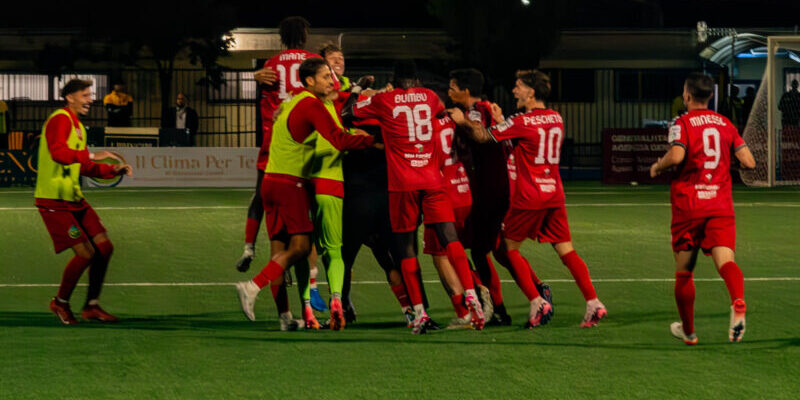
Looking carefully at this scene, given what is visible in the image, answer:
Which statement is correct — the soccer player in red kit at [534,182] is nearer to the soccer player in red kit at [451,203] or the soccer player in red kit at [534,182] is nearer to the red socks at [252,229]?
the soccer player in red kit at [451,203]

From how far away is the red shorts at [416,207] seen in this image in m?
8.93

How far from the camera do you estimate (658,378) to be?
7.14 m

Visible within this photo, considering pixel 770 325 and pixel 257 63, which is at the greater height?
pixel 257 63

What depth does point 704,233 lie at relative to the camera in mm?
8180

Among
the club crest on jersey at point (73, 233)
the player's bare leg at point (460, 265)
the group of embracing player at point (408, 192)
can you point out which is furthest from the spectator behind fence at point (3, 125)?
the player's bare leg at point (460, 265)

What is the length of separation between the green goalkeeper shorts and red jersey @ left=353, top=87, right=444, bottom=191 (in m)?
0.46

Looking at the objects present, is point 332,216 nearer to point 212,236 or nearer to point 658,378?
point 658,378

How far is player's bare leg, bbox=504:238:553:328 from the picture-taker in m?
9.08

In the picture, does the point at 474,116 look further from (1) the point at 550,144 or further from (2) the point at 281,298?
(2) the point at 281,298

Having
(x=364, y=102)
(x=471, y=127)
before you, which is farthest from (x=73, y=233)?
(x=471, y=127)

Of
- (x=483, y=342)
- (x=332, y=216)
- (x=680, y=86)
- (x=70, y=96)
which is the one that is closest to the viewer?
(x=483, y=342)

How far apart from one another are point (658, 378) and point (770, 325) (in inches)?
92.3

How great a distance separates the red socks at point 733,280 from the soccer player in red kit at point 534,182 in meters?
1.23

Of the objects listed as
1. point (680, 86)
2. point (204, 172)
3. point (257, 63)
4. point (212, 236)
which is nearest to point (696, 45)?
point (680, 86)
